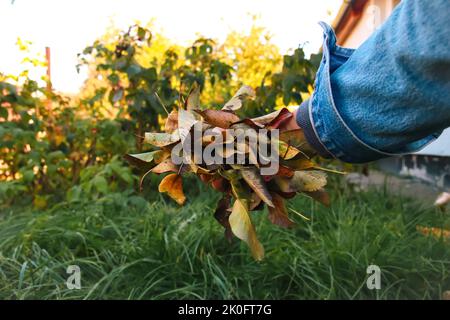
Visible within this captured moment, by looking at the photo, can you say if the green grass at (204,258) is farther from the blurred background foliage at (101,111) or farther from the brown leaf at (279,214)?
the brown leaf at (279,214)

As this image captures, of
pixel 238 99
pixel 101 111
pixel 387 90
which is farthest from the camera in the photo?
pixel 101 111

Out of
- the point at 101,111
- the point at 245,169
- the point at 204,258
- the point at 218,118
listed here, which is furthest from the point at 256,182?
the point at 101,111

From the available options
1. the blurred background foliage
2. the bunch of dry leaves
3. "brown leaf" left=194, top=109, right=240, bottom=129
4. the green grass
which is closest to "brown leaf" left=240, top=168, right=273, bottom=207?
the bunch of dry leaves

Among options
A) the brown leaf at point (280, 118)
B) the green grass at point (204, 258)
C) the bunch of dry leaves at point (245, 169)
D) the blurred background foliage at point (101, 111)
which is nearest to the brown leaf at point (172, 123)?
the bunch of dry leaves at point (245, 169)

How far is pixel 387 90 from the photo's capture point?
31.4 inches

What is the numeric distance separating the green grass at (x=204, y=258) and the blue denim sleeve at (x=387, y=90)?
1273 millimetres

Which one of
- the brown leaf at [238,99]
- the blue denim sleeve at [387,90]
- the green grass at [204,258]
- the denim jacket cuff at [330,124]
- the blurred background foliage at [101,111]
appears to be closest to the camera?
the blue denim sleeve at [387,90]

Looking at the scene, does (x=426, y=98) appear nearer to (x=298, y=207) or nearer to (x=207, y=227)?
(x=207, y=227)

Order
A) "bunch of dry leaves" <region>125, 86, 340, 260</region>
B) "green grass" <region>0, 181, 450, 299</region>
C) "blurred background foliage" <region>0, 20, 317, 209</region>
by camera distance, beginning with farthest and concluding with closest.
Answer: "blurred background foliage" <region>0, 20, 317, 209</region>, "green grass" <region>0, 181, 450, 299</region>, "bunch of dry leaves" <region>125, 86, 340, 260</region>

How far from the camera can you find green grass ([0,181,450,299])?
6.77 ft

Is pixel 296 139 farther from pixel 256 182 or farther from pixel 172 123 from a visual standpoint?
pixel 172 123

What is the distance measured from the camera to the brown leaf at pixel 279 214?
1042mm

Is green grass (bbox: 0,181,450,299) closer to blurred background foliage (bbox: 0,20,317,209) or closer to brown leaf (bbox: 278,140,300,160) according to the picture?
blurred background foliage (bbox: 0,20,317,209)

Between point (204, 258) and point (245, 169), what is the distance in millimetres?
1289
